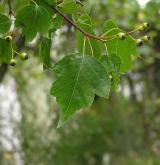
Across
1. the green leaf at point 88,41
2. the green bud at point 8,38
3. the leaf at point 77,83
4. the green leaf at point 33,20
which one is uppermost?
the green leaf at point 33,20

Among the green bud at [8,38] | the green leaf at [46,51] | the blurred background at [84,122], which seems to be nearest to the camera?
the green bud at [8,38]

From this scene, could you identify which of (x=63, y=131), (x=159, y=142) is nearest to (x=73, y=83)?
(x=63, y=131)

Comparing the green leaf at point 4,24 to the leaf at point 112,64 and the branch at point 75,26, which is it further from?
the leaf at point 112,64

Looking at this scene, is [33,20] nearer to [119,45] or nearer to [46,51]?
[46,51]

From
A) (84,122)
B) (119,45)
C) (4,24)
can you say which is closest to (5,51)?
(4,24)

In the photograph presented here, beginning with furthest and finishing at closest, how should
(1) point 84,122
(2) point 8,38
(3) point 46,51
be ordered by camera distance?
(1) point 84,122 → (3) point 46,51 → (2) point 8,38

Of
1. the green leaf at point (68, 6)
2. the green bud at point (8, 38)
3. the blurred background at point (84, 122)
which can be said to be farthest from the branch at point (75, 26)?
the blurred background at point (84, 122)
